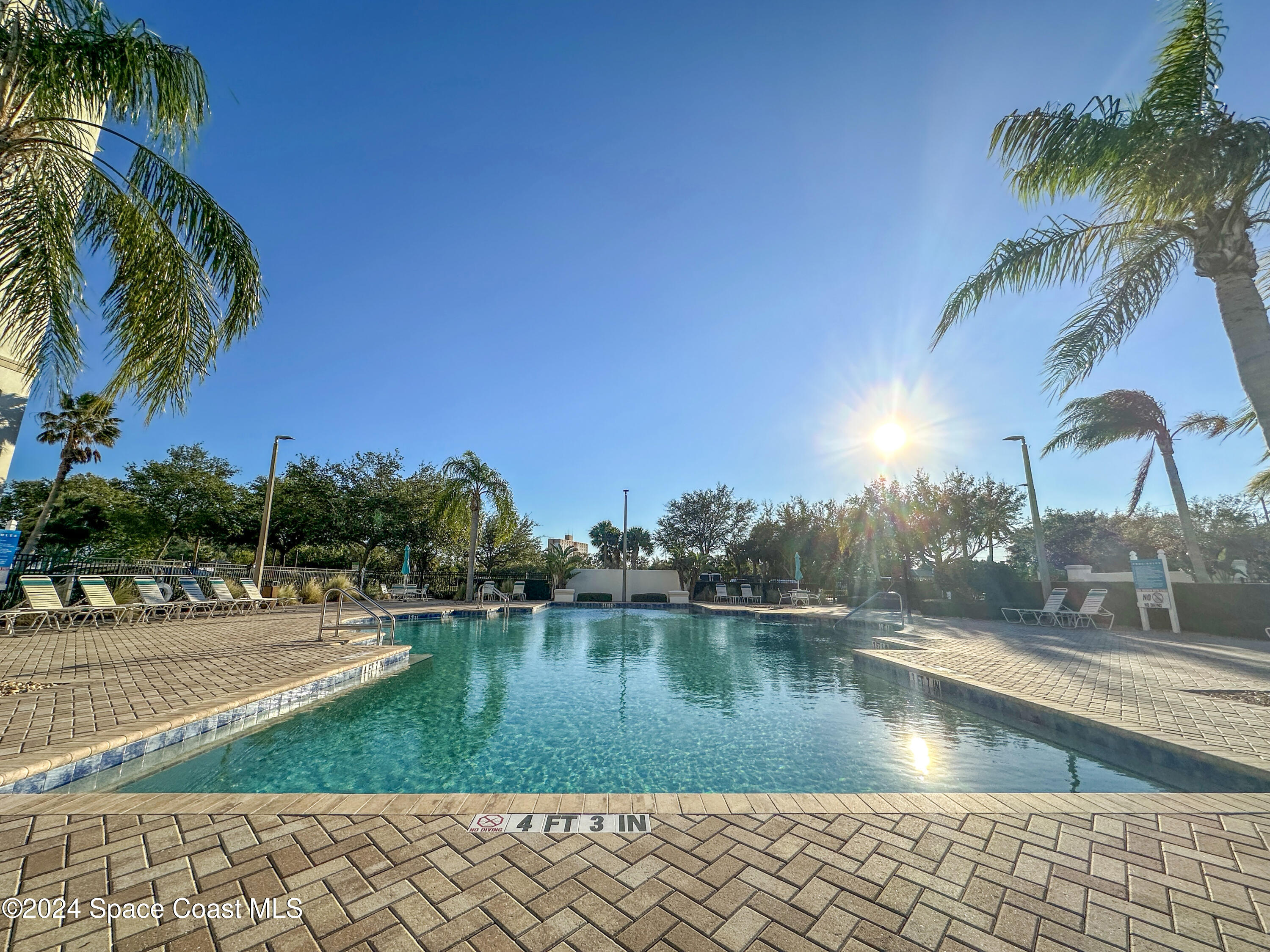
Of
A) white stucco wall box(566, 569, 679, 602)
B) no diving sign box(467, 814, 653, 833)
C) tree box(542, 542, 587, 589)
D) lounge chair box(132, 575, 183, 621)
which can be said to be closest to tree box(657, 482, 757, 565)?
white stucco wall box(566, 569, 679, 602)

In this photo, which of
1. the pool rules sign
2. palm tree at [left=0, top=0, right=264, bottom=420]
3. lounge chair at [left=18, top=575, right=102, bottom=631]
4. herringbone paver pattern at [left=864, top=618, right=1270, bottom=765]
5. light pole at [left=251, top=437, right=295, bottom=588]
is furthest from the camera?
light pole at [left=251, top=437, right=295, bottom=588]

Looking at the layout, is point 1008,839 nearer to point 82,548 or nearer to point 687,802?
point 687,802

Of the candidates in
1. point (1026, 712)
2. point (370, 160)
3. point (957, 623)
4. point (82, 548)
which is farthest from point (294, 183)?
point (82, 548)

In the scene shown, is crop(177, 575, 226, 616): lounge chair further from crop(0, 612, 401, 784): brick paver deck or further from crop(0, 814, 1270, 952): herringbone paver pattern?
crop(0, 814, 1270, 952): herringbone paver pattern

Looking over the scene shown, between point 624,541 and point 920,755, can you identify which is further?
point 624,541

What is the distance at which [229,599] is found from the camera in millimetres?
12258

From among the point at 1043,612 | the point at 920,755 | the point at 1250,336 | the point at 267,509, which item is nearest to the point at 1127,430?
the point at 1043,612

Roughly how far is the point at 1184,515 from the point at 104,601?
26.1 meters

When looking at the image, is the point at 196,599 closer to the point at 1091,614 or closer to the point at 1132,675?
the point at 1132,675

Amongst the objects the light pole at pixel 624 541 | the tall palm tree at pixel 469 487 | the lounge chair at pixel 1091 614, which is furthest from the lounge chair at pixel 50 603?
the lounge chair at pixel 1091 614

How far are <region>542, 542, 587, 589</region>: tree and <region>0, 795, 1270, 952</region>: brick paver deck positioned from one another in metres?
23.2

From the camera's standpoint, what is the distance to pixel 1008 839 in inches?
95.7

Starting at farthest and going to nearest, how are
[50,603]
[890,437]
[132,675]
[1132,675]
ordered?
[890,437] → [50,603] → [1132,675] → [132,675]

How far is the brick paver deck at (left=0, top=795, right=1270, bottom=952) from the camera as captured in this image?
5.62 feet
